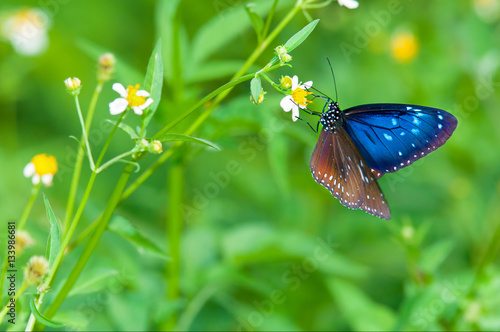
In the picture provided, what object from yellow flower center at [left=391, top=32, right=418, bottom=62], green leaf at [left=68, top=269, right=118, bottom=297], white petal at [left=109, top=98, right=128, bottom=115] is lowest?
green leaf at [left=68, top=269, right=118, bottom=297]

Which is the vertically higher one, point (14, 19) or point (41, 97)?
point (14, 19)

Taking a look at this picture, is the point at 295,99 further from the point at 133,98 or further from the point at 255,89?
the point at 133,98

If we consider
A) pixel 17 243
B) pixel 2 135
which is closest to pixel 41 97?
pixel 2 135

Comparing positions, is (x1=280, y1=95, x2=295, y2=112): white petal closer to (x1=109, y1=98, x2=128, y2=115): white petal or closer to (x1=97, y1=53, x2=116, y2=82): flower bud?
(x1=109, y1=98, x2=128, y2=115): white petal

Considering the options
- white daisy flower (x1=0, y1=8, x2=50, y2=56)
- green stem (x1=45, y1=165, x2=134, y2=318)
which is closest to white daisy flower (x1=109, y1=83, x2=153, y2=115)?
green stem (x1=45, y1=165, x2=134, y2=318)

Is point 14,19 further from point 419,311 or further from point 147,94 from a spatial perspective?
point 419,311
